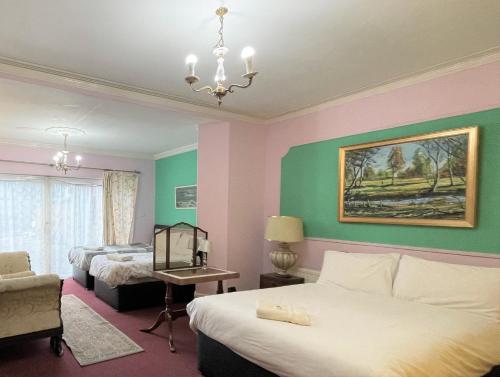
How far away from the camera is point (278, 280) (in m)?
3.89

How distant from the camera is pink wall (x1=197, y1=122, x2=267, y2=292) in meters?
4.47

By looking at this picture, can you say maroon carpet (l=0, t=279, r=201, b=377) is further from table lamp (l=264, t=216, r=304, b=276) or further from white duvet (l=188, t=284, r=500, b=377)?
table lamp (l=264, t=216, r=304, b=276)

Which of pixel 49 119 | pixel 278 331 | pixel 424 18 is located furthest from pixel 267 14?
pixel 49 119

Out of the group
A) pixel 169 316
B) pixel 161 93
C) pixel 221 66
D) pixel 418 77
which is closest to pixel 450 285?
pixel 418 77

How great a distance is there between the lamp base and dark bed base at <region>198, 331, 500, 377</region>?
1.52 m

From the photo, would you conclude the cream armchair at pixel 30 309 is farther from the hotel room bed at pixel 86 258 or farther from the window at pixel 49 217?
the window at pixel 49 217

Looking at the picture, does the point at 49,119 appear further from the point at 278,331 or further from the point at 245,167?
the point at 278,331

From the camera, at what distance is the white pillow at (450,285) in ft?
7.68

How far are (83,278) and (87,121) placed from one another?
2.71m

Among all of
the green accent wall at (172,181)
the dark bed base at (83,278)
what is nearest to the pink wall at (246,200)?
the green accent wall at (172,181)

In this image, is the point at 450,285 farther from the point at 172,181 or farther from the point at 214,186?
the point at 172,181

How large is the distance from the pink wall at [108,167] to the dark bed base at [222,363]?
206 inches

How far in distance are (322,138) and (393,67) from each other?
124cm

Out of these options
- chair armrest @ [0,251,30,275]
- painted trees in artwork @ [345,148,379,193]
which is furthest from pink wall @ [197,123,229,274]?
chair armrest @ [0,251,30,275]
